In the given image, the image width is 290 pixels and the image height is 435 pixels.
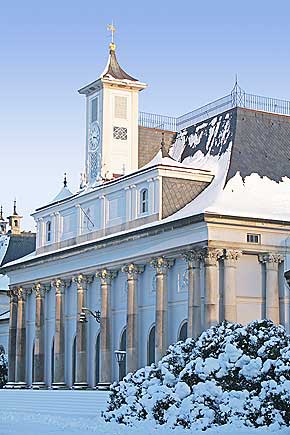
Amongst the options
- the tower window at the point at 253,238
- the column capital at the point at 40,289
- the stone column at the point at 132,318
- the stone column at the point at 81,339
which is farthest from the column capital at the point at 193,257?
the column capital at the point at 40,289

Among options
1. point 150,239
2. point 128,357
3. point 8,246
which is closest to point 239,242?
point 150,239

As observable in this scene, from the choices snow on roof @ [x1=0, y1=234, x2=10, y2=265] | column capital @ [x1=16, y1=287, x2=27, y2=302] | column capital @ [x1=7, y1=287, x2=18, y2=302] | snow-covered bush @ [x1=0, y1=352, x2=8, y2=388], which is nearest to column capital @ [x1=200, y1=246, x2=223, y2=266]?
column capital @ [x1=16, y1=287, x2=27, y2=302]

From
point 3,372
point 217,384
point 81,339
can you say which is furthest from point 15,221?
point 217,384

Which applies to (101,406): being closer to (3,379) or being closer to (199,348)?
(199,348)

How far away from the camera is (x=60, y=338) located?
57.2 m

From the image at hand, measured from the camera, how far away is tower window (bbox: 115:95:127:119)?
56.1 m

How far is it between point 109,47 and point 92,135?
6.12m

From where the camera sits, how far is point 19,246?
91062mm

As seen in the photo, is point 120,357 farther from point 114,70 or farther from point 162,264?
point 114,70

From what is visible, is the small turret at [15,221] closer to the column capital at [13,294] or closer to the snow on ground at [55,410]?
the column capital at [13,294]

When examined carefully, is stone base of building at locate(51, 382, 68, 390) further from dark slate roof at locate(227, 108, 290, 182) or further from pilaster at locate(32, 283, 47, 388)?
dark slate roof at locate(227, 108, 290, 182)

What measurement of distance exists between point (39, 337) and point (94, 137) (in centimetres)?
1308

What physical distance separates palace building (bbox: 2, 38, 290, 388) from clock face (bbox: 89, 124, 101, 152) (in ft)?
0.23

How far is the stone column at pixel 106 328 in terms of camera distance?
168 feet
